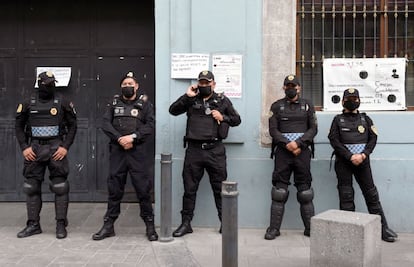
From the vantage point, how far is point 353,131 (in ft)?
21.5

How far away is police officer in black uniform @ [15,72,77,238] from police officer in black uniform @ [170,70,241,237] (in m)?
1.36

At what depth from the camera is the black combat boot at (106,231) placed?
661cm

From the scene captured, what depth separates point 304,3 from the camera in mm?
7250

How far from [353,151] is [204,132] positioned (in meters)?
1.79

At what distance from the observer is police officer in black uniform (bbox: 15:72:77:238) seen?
21.7 feet

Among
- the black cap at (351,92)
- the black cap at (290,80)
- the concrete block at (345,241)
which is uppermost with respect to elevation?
the black cap at (290,80)

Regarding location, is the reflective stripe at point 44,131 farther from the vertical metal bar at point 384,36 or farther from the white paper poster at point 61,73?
the vertical metal bar at point 384,36

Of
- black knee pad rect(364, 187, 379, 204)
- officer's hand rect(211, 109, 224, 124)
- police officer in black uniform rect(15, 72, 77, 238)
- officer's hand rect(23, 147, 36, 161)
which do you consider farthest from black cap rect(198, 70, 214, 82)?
black knee pad rect(364, 187, 379, 204)

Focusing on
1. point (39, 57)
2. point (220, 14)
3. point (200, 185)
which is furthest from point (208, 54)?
point (39, 57)

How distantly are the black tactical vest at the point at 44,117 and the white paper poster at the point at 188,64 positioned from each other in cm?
152

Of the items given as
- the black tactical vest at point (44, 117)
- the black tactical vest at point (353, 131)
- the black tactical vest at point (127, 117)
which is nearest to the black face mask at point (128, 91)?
the black tactical vest at point (127, 117)

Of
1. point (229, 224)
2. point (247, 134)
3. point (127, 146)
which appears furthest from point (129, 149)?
point (229, 224)

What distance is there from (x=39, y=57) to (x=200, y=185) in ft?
10.7

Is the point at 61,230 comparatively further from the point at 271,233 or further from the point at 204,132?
the point at 271,233
